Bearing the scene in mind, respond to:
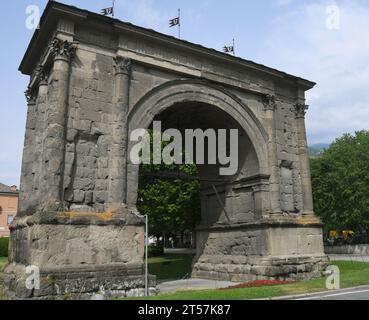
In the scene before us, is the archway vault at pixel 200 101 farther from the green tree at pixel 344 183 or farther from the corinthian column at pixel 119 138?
the green tree at pixel 344 183

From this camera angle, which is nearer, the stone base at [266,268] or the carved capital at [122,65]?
the carved capital at [122,65]

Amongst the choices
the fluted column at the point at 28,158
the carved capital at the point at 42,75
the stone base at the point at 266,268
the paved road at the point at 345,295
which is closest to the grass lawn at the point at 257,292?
the paved road at the point at 345,295

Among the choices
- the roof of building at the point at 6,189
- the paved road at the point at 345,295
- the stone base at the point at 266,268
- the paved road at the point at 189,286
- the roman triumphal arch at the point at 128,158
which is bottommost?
the paved road at the point at 189,286

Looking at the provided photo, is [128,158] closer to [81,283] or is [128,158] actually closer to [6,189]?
[81,283]

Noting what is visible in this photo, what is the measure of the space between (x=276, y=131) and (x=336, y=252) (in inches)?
833

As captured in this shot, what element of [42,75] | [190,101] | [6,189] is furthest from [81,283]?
[6,189]

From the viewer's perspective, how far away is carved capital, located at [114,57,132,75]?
42.1 feet

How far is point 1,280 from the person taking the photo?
475 inches

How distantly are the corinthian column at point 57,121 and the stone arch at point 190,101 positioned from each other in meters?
2.12

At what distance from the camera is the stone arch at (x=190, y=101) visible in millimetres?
12803

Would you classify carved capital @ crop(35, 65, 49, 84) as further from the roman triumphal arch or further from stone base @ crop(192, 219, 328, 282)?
stone base @ crop(192, 219, 328, 282)

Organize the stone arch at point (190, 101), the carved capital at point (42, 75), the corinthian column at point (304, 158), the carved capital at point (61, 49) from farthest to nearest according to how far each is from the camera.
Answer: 1. the corinthian column at point (304, 158)
2. the carved capital at point (42, 75)
3. the stone arch at point (190, 101)
4. the carved capital at point (61, 49)

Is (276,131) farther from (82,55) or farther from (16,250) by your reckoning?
(16,250)

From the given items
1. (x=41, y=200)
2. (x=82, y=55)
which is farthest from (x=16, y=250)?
(x=82, y=55)
